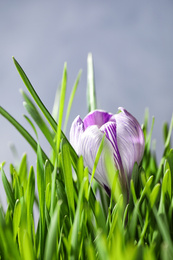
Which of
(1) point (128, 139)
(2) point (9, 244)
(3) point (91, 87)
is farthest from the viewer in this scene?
(3) point (91, 87)

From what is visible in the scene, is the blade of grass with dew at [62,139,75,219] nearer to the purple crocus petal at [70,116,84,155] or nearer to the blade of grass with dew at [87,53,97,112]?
the purple crocus petal at [70,116,84,155]

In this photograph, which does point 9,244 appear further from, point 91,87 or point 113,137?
point 91,87

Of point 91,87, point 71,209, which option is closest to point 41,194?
point 71,209

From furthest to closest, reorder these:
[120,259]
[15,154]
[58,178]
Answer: [15,154]
[58,178]
[120,259]

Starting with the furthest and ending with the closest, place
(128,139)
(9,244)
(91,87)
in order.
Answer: (91,87), (128,139), (9,244)

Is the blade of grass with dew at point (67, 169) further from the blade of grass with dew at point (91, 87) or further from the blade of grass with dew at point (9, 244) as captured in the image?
the blade of grass with dew at point (91, 87)

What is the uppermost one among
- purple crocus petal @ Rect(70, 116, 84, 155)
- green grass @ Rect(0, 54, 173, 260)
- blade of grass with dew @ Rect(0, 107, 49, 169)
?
blade of grass with dew @ Rect(0, 107, 49, 169)

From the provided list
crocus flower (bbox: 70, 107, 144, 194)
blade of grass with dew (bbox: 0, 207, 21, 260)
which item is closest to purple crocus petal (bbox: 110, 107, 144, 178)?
crocus flower (bbox: 70, 107, 144, 194)

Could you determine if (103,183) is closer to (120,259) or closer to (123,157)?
(123,157)

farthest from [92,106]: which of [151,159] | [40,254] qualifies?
[40,254]
